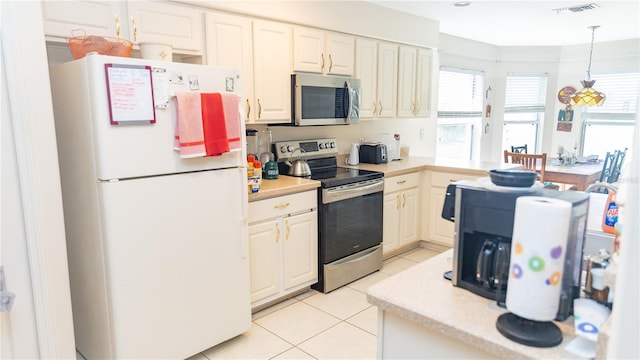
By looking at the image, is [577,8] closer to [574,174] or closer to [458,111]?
[574,174]

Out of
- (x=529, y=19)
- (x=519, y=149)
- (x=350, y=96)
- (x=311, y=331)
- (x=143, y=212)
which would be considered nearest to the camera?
(x=143, y=212)

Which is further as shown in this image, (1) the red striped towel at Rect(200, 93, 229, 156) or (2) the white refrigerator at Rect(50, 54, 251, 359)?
(1) the red striped towel at Rect(200, 93, 229, 156)

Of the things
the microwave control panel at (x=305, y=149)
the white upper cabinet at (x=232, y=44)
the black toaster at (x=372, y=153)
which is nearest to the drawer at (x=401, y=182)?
the black toaster at (x=372, y=153)

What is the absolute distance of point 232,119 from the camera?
89.7 inches

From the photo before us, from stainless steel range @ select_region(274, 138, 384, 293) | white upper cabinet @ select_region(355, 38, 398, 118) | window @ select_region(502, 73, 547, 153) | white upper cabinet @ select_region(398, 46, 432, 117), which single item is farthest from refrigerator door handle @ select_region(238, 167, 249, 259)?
window @ select_region(502, 73, 547, 153)

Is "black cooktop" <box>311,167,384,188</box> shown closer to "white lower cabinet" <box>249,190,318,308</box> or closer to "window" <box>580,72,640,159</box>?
"white lower cabinet" <box>249,190,318,308</box>

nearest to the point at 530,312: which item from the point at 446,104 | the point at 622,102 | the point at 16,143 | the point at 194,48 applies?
the point at 16,143

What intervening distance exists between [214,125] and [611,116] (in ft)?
21.3

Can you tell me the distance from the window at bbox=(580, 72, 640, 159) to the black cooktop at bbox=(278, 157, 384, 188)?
476 cm

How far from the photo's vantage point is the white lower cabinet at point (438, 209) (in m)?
4.01

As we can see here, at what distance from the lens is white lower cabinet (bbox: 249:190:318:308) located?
9.05 feet

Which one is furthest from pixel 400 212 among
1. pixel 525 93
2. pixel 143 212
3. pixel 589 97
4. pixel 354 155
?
pixel 525 93

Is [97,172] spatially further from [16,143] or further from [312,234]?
[312,234]

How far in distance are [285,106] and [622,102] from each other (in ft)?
18.6
